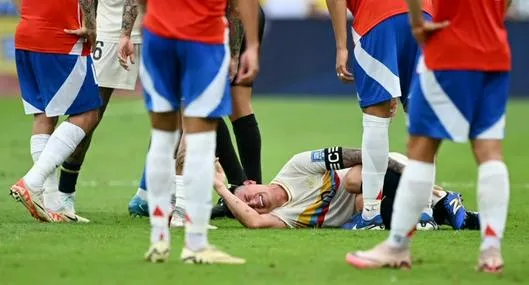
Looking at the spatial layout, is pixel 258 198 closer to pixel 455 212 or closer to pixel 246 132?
pixel 246 132

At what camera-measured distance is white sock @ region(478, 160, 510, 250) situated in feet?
21.6

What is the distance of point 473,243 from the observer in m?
7.91

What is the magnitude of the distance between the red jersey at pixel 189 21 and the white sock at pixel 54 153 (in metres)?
2.35

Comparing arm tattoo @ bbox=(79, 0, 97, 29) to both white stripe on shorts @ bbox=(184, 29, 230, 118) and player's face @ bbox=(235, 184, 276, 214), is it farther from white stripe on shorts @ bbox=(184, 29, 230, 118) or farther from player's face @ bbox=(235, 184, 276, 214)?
white stripe on shorts @ bbox=(184, 29, 230, 118)

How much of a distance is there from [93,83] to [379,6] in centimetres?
204

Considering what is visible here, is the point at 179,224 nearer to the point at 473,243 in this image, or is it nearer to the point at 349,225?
the point at 349,225

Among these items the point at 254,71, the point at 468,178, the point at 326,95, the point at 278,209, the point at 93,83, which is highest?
the point at 254,71

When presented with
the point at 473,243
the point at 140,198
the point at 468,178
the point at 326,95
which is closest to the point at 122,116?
the point at 326,95

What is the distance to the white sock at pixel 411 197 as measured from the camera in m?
6.64

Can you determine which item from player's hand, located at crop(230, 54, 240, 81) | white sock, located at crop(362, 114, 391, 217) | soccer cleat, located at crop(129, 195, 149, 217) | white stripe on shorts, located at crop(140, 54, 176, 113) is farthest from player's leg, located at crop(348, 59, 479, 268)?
soccer cleat, located at crop(129, 195, 149, 217)

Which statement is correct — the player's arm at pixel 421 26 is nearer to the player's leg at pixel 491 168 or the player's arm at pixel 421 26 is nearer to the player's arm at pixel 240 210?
the player's leg at pixel 491 168

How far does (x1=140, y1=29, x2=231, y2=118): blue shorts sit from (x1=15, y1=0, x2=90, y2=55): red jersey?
2.38m

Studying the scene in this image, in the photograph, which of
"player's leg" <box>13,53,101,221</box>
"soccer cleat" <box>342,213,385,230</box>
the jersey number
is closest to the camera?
"soccer cleat" <box>342,213,385,230</box>

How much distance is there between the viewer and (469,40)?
21.6 feet
